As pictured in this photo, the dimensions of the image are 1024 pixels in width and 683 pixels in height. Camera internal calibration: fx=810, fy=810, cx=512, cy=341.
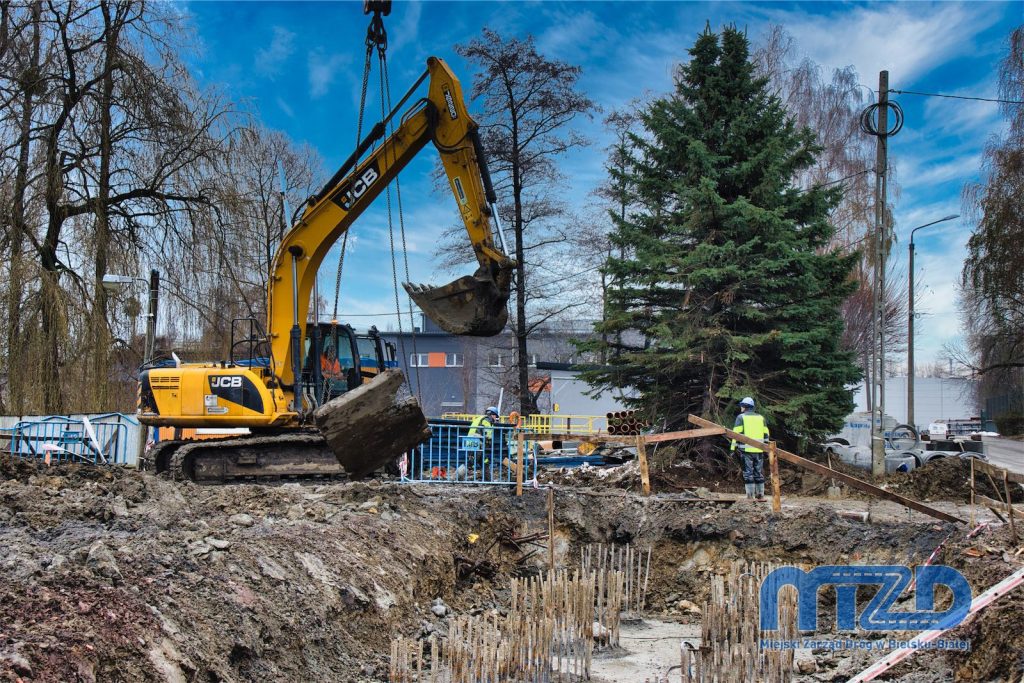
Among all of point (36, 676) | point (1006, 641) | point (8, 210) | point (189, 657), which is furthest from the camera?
point (8, 210)

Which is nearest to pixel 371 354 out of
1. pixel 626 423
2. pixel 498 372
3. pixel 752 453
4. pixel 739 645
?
pixel 626 423

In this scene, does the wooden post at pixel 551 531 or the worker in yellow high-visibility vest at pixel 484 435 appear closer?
the wooden post at pixel 551 531

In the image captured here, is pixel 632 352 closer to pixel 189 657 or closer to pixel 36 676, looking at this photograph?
pixel 189 657

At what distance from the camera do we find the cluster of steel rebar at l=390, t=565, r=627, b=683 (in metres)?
6.13

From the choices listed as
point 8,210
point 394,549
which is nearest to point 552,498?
point 394,549

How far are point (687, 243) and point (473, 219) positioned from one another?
6845 millimetres

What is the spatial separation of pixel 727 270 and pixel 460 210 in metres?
6.13

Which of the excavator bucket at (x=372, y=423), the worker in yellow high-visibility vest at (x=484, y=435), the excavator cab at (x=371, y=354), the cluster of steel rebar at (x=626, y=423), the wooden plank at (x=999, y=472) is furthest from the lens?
the cluster of steel rebar at (x=626, y=423)

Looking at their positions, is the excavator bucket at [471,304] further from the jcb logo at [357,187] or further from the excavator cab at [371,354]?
the excavator cab at [371,354]

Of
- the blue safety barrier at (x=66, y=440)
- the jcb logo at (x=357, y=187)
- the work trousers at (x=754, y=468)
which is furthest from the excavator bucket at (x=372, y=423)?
the blue safety barrier at (x=66, y=440)

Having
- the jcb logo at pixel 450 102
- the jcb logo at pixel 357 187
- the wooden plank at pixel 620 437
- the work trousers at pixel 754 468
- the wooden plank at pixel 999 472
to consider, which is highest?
the jcb logo at pixel 450 102

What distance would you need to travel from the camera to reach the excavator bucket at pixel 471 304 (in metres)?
9.59

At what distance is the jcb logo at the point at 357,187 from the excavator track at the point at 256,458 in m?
3.40

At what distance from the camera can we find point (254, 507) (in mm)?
9242
